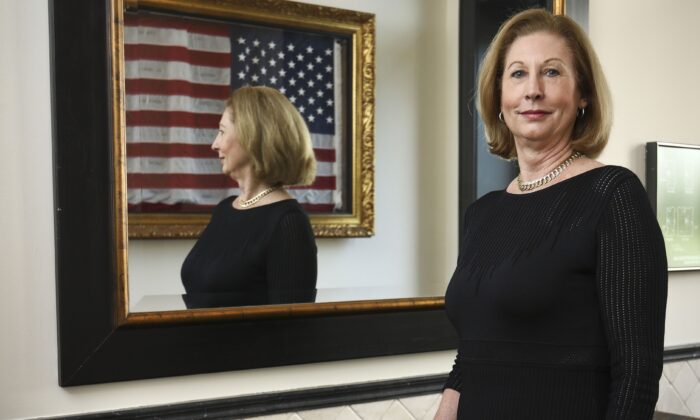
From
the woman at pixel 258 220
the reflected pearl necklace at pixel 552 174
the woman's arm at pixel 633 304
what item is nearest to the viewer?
the woman's arm at pixel 633 304

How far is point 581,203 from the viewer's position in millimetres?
1361

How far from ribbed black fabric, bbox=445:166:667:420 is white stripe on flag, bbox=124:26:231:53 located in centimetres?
80

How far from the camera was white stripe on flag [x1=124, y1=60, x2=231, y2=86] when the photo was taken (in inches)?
66.9

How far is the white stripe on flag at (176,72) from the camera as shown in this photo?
1.70 meters

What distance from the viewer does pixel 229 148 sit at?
1.82m

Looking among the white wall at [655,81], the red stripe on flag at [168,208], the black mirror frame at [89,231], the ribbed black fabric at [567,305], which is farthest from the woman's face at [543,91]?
the white wall at [655,81]

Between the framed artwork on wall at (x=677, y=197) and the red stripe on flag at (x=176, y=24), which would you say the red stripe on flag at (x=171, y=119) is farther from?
the framed artwork on wall at (x=677, y=197)

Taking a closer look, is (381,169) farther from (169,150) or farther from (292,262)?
(169,150)

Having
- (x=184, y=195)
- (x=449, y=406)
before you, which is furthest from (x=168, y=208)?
(x=449, y=406)

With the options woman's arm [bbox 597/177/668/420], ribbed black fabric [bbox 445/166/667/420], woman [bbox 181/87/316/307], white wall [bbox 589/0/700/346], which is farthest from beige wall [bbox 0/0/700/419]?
woman's arm [bbox 597/177/668/420]

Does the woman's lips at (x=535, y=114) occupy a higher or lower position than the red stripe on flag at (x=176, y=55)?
lower

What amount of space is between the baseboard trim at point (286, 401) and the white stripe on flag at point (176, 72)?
2.50ft

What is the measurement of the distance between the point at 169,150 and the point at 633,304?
107 cm

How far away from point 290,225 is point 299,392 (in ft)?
1.38
